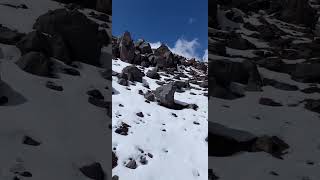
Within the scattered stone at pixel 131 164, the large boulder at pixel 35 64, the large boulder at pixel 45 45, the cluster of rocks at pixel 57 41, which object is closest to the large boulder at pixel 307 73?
the scattered stone at pixel 131 164

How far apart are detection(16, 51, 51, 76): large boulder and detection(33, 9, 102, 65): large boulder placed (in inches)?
44.3

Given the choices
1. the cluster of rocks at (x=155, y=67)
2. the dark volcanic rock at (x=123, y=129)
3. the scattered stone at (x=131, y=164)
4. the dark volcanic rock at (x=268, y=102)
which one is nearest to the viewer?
the dark volcanic rock at (x=268, y=102)

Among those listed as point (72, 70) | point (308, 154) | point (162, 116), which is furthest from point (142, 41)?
point (308, 154)

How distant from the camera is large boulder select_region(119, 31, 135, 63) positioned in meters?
24.2

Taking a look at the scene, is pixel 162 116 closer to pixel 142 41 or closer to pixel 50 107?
pixel 50 107

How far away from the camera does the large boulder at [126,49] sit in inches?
951

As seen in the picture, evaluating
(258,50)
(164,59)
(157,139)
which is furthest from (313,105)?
(164,59)

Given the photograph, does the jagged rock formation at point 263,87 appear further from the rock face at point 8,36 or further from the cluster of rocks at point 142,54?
the cluster of rocks at point 142,54

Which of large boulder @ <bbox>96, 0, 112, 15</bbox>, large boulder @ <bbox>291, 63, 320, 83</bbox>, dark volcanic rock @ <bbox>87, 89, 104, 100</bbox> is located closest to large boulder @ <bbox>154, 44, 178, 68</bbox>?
large boulder @ <bbox>96, 0, 112, 15</bbox>

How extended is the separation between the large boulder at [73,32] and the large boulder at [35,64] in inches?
44.3

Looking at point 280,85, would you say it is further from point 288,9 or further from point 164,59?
point 164,59

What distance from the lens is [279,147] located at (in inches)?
363

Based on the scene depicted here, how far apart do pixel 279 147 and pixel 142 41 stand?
20.5 metres

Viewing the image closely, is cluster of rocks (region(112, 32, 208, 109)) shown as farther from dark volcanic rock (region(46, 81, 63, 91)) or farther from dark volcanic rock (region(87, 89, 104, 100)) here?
dark volcanic rock (region(46, 81, 63, 91))
